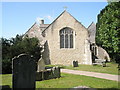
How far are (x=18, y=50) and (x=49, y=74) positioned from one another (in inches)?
308

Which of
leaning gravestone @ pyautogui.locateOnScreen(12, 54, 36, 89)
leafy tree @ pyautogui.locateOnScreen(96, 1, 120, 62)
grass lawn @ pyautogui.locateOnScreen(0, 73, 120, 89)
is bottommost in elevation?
grass lawn @ pyautogui.locateOnScreen(0, 73, 120, 89)

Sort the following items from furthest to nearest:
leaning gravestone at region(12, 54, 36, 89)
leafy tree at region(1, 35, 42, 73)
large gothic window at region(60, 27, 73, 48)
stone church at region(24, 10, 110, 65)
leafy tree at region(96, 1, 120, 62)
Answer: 1. large gothic window at region(60, 27, 73, 48)
2. stone church at region(24, 10, 110, 65)
3. leafy tree at region(1, 35, 42, 73)
4. leafy tree at region(96, 1, 120, 62)
5. leaning gravestone at region(12, 54, 36, 89)

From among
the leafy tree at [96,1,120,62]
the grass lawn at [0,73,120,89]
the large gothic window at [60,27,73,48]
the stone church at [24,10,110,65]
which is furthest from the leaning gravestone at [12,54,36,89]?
the large gothic window at [60,27,73,48]

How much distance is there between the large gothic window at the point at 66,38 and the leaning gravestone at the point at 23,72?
22662 millimetres

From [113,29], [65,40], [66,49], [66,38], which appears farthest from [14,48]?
[66,38]

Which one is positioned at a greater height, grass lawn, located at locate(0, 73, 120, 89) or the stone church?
the stone church

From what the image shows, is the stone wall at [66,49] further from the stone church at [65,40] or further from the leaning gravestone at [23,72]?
the leaning gravestone at [23,72]

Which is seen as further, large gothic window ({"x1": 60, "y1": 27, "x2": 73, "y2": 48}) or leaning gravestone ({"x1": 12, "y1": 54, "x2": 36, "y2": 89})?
large gothic window ({"x1": 60, "y1": 27, "x2": 73, "y2": 48})

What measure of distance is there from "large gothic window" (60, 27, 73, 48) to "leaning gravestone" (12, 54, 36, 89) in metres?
22.7

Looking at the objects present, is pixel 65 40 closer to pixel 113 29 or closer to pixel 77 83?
pixel 113 29

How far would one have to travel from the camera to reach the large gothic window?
30.2m

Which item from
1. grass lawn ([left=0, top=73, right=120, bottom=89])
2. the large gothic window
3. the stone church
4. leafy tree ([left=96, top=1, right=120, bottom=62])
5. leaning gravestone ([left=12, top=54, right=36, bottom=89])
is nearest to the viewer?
leaning gravestone ([left=12, top=54, right=36, bottom=89])

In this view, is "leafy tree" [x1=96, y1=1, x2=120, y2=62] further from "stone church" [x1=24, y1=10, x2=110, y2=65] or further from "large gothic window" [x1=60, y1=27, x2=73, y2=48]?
"large gothic window" [x1=60, y1=27, x2=73, y2=48]

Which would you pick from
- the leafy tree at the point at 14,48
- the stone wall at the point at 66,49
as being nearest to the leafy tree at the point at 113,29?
the leafy tree at the point at 14,48
